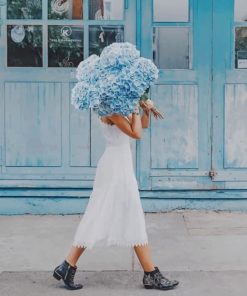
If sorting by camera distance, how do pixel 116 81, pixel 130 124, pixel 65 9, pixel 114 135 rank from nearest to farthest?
1. pixel 116 81
2. pixel 130 124
3. pixel 114 135
4. pixel 65 9

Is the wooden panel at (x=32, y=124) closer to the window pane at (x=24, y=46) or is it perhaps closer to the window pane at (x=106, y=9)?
the window pane at (x=24, y=46)

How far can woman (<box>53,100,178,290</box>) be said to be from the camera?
5637 millimetres

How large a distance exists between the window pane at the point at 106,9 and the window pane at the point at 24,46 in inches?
21.2

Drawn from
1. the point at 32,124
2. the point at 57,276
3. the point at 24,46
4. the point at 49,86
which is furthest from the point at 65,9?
the point at 57,276

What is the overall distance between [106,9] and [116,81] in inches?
103

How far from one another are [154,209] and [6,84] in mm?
1882

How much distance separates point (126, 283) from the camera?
5.87 metres

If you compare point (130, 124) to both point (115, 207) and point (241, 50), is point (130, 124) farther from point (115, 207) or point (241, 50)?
point (241, 50)

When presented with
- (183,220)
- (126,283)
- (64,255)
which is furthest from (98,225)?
(183,220)

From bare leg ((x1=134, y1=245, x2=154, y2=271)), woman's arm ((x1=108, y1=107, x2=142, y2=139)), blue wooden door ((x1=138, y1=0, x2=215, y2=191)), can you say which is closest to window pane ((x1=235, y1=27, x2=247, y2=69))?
blue wooden door ((x1=138, y1=0, x2=215, y2=191))

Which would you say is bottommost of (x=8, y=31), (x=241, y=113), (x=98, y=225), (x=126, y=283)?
(x=126, y=283)

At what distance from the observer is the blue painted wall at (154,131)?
305 inches

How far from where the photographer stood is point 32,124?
25.6 ft

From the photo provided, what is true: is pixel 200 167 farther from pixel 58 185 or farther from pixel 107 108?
pixel 107 108
